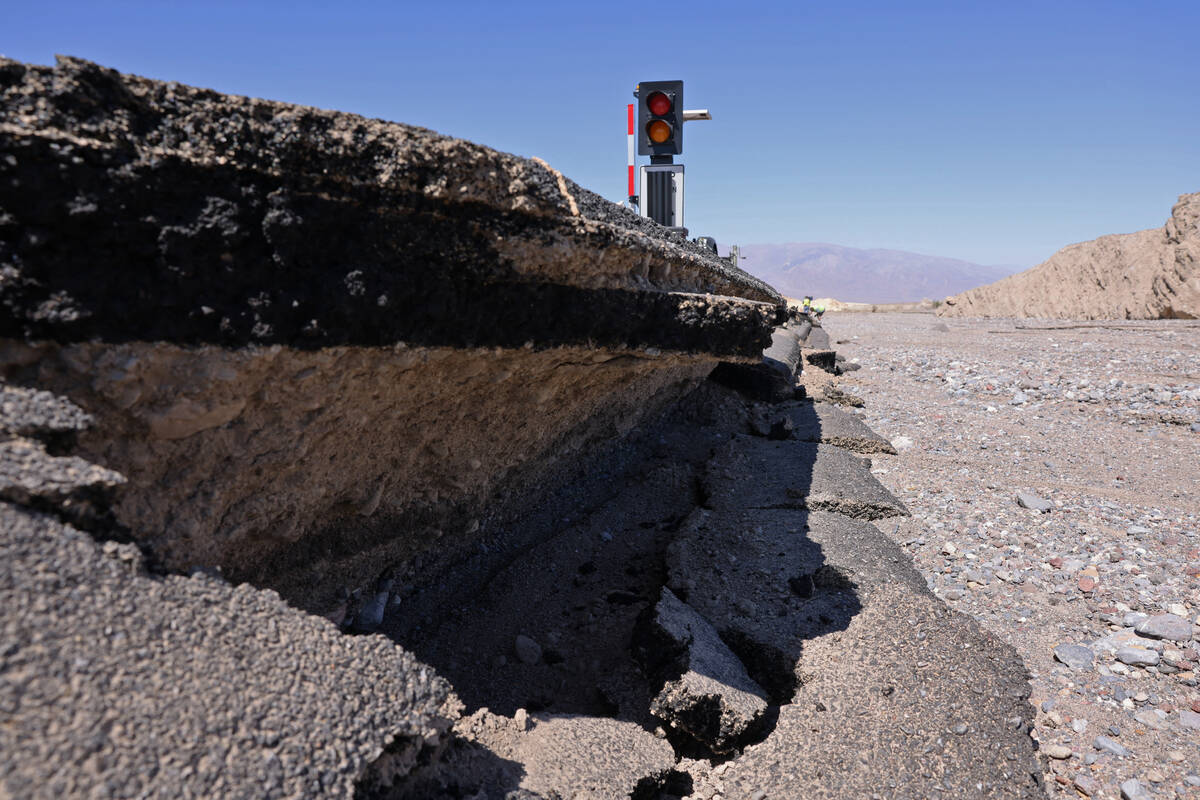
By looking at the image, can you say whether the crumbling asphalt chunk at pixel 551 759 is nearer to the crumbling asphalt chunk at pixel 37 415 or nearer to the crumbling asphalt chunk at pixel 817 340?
the crumbling asphalt chunk at pixel 37 415

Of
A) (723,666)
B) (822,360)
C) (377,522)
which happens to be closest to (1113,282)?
(822,360)

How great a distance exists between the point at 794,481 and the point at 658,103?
249cm

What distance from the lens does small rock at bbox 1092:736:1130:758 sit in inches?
87.4

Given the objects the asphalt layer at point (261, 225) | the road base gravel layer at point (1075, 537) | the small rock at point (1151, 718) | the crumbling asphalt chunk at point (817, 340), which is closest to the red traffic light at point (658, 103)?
the road base gravel layer at point (1075, 537)

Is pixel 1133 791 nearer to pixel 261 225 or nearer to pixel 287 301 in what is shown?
pixel 287 301

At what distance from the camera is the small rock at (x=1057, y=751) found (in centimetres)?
222

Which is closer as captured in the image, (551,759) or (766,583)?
(551,759)

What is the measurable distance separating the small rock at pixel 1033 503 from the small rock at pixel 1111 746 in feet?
6.26

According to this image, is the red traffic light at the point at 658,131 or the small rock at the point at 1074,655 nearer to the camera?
the small rock at the point at 1074,655

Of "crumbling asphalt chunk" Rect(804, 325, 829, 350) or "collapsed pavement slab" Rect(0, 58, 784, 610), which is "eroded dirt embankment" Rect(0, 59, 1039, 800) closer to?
"collapsed pavement slab" Rect(0, 58, 784, 610)

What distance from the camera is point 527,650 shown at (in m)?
2.53

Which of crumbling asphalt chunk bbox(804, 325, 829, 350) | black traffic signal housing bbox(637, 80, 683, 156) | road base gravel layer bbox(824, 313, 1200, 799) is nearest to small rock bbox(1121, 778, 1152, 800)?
road base gravel layer bbox(824, 313, 1200, 799)

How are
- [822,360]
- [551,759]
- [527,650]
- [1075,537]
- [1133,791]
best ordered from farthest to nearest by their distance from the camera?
[822,360], [1075,537], [527,650], [1133,791], [551,759]

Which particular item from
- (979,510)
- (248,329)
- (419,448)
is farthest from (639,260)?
(979,510)
